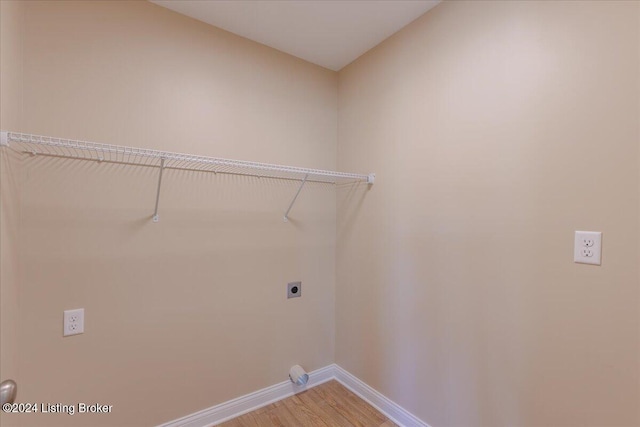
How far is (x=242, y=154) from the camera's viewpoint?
71.7 inches

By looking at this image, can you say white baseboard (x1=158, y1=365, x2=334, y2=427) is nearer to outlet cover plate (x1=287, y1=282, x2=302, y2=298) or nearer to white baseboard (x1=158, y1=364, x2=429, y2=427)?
white baseboard (x1=158, y1=364, x2=429, y2=427)

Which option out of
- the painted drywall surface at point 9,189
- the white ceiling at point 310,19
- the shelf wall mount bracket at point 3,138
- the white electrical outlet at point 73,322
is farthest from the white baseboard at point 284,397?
the white ceiling at point 310,19

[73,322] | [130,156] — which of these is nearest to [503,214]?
[130,156]

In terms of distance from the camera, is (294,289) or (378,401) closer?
(378,401)

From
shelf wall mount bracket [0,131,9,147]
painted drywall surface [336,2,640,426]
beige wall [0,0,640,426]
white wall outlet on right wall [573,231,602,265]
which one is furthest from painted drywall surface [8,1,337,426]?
white wall outlet on right wall [573,231,602,265]

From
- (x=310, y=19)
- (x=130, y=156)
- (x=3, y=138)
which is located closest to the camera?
(x=3, y=138)

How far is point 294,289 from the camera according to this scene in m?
2.03

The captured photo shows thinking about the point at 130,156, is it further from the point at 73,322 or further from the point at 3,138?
the point at 73,322

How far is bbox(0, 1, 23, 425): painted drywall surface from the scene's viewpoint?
3.34 ft

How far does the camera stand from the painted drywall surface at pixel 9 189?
1.02 m

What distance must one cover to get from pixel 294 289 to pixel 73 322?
1208mm

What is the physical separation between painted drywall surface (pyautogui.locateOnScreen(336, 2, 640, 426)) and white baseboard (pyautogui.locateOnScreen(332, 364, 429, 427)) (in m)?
0.05

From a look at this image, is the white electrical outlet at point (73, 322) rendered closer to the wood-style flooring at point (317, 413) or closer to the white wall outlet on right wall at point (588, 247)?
the wood-style flooring at point (317, 413)

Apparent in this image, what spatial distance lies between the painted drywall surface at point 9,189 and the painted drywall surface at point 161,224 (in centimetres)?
5
